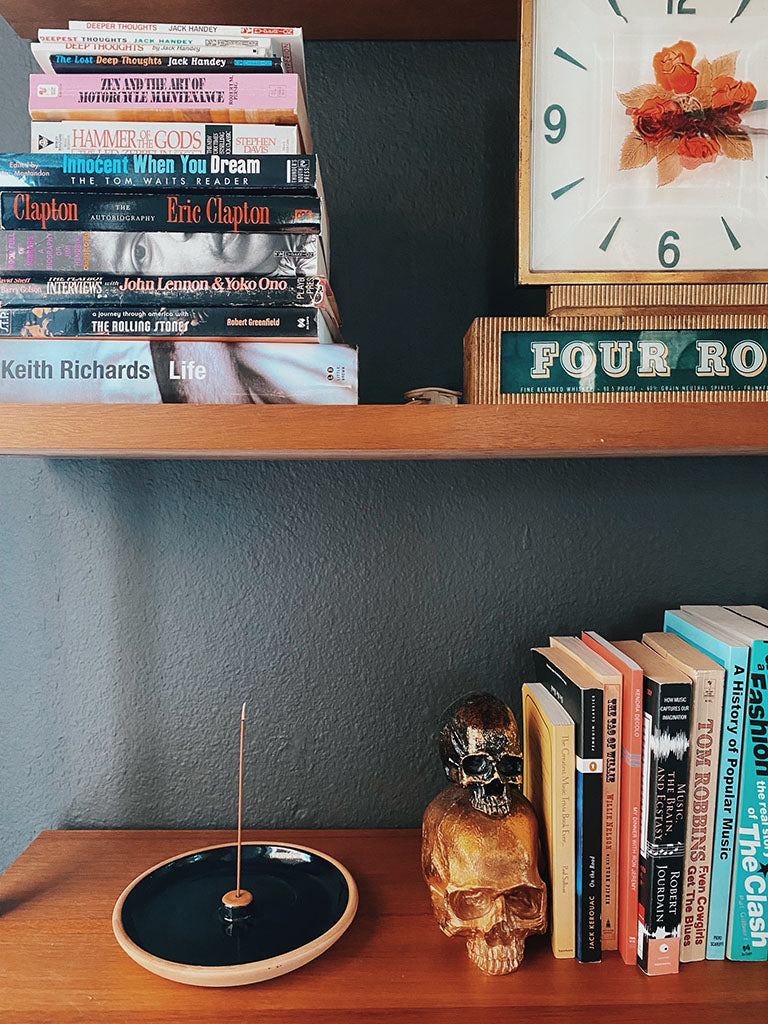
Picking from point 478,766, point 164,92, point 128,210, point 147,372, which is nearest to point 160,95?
point 164,92

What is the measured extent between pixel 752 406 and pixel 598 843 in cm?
43

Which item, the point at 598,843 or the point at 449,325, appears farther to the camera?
Answer: the point at 449,325

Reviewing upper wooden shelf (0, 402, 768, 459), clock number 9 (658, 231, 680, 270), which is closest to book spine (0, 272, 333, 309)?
upper wooden shelf (0, 402, 768, 459)

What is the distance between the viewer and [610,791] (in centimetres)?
76

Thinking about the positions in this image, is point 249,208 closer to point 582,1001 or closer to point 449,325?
point 449,325

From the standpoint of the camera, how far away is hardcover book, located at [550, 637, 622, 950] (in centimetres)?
75

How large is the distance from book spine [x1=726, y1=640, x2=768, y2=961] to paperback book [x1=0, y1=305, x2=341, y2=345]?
0.57 m

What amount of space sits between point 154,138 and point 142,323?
17cm

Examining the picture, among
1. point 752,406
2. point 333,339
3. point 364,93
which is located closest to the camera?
point 752,406

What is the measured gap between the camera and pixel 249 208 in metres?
0.71

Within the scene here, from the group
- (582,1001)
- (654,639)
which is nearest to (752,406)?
(654,639)

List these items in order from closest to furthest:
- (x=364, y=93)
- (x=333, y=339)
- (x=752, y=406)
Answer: (x=752, y=406) → (x=333, y=339) → (x=364, y=93)

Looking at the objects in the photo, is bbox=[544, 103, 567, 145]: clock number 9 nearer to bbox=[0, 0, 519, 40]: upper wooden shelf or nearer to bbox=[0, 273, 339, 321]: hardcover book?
bbox=[0, 0, 519, 40]: upper wooden shelf

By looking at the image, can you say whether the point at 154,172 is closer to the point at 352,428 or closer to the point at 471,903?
the point at 352,428
